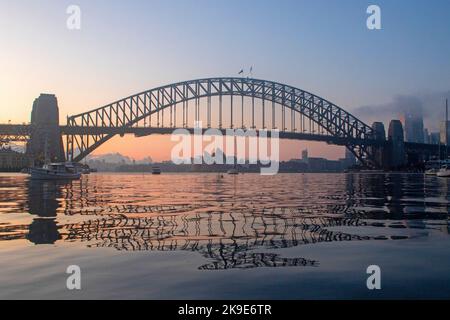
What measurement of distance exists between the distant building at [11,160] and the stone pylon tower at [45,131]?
31.1m

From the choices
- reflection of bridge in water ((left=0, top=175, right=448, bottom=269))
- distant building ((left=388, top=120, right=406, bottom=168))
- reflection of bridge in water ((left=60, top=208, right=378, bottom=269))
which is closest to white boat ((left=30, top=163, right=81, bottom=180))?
reflection of bridge in water ((left=0, top=175, right=448, bottom=269))

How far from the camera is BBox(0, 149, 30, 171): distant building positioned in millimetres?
159375

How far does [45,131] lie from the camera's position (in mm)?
116875

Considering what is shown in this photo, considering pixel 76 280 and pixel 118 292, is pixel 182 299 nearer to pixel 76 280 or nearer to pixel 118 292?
pixel 118 292

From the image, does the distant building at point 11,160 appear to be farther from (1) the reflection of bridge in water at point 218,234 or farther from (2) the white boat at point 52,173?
(1) the reflection of bridge in water at point 218,234

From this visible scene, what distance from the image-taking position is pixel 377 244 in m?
11.1

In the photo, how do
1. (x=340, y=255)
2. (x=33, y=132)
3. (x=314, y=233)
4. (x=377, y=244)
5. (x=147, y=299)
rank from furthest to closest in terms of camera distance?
(x=33, y=132), (x=314, y=233), (x=377, y=244), (x=340, y=255), (x=147, y=299)

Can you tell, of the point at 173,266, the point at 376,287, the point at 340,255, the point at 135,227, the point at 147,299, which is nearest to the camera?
the point at 147,299

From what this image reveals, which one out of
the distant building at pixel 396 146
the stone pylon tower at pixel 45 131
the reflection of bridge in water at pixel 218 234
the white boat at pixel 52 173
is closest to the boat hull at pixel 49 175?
the white boat at pixel 52 173

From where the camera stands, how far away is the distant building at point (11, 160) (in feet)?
523

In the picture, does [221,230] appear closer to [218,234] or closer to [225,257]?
[218,234]

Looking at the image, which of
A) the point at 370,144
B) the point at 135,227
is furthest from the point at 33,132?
the point at 135,227

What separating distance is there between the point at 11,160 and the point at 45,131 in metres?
56.7

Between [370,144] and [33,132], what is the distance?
99.8 meters
